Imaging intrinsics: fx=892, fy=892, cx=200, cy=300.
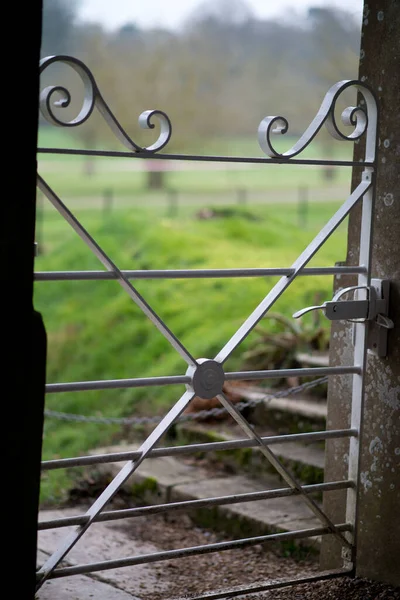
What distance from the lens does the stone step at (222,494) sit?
4.45 m

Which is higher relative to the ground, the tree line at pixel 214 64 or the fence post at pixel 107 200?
the tree line at pixel 214 64

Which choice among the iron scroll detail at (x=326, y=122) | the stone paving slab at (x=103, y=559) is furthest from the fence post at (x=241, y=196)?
the iron scroll detail at (x=326, y=122)

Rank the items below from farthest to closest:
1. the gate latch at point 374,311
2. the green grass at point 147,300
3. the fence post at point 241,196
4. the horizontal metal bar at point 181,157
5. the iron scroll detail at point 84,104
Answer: the fence post at point 241,196, the green grass at point 147,300, the gate latch at point 374,311, the horizontal metal bar at point 181,157, the iron scroll detail at point 84,104

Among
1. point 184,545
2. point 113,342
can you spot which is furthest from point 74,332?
point 184,545

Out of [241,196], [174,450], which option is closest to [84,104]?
[174,450]

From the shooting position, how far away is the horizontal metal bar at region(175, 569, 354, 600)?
3000 millimetres

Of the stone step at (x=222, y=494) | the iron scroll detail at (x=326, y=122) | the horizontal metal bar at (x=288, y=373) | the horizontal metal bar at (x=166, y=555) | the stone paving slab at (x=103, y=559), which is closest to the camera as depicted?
the horizontal metal bar at (x=166, y=555)

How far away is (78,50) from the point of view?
12406 millimetres

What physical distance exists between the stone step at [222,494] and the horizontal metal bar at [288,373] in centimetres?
139

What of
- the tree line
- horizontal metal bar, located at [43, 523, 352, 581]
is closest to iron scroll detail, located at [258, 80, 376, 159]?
horizontal metal bar, located at [43, 523, 352, 581]

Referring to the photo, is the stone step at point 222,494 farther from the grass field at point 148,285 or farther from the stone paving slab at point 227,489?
the grass field at point 148,285

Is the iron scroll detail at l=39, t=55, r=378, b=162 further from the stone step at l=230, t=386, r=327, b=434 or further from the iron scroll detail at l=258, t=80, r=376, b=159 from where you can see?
the stone step at l=230, t=386, r=327, b=434

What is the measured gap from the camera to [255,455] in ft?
17.5

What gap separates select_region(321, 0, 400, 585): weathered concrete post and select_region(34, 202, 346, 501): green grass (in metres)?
2.72
